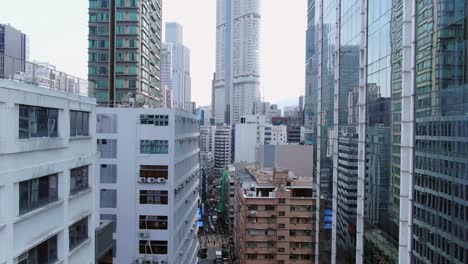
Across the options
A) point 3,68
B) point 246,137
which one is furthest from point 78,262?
point 246,137

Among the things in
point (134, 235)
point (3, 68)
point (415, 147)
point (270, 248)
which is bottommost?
point (270, 248)

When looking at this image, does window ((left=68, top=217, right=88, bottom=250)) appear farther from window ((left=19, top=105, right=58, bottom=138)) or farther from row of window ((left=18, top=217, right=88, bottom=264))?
window ((left=19, top=105, right=58, bottom=138))

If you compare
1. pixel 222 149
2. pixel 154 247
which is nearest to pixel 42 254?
pixel 154 247

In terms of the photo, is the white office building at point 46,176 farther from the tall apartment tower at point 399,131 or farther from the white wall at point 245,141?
the white wall at point 245,141

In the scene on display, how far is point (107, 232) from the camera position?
70.7 ft

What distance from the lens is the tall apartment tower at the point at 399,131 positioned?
16391 mm

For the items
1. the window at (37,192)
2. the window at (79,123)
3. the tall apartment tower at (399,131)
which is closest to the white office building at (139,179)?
the tall apartment tower at (399,131)

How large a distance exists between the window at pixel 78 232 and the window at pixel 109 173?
16.0m

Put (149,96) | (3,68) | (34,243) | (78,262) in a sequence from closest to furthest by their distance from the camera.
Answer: (3,68), (34,243), (78,262), (149,96)

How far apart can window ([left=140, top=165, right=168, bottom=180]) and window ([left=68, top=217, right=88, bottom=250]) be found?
1573 cm

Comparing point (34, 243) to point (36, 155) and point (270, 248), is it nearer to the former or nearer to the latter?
point (36, 155)

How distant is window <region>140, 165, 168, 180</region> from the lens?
34.1m

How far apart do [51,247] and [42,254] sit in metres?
0.59

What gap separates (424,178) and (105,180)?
23858 mm
